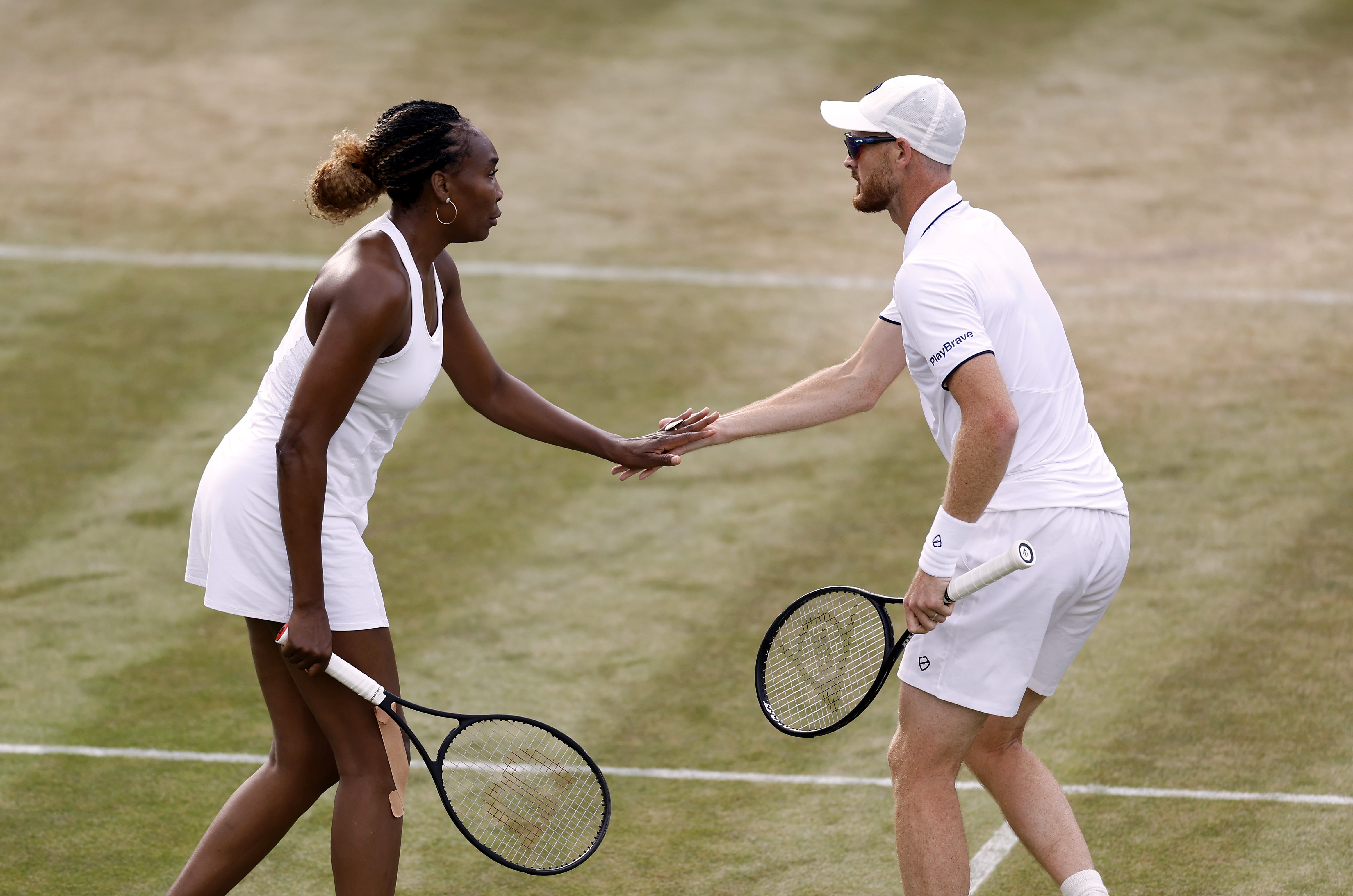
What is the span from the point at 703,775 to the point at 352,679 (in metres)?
2.02

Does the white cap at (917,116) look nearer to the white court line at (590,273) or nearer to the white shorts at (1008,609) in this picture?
the white shorts at (1008,609)

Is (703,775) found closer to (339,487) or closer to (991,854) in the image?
(991,854)

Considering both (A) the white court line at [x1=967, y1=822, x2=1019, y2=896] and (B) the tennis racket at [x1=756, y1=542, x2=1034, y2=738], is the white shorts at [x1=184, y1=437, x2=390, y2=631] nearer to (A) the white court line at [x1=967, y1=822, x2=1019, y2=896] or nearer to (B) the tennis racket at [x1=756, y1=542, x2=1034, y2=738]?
(B) the tennis racket at [x1=756, y1=542, x2=1034, y2=738]

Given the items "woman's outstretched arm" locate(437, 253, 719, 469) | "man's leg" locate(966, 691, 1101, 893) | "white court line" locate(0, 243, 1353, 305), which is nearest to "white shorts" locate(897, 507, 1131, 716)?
"man's leg" locate(966, 691, 1101, 893)

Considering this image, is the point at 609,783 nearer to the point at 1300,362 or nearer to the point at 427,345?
the point at 427,345

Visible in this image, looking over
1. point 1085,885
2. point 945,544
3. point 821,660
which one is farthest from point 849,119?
point 1085,885

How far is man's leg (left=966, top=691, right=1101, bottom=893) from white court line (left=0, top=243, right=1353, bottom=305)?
604cm

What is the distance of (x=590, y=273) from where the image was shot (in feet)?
34.7

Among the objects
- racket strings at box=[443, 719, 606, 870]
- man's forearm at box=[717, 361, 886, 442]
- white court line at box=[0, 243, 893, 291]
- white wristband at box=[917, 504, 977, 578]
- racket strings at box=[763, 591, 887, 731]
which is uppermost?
white wristband at box=[917, 504, 977, 578]

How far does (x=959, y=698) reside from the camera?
4.27 meters

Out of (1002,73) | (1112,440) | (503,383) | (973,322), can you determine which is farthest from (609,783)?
(1002,73)

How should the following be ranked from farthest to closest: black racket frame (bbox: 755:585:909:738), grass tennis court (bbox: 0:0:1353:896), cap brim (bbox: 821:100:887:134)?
grass tennis court (bbox: 0:0:1353:896), black racket frame (bbox: 755:585:909:738), cap brim (bbox: 821:100:887:134)

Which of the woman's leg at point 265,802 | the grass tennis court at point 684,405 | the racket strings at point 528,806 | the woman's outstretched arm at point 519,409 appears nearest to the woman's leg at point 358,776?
the woman's leg at point 265,802

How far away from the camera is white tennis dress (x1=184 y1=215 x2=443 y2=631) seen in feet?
13.6
